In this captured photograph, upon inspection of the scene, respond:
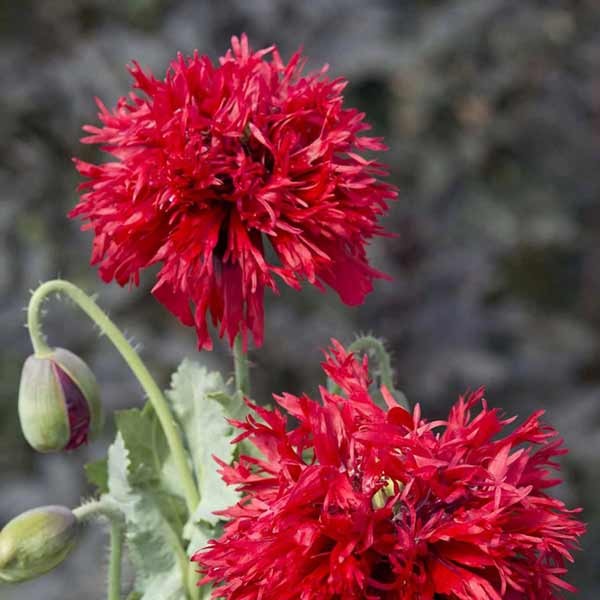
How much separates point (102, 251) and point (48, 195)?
1.57m

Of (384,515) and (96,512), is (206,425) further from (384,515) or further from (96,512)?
(384,515)

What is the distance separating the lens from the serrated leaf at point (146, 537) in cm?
115

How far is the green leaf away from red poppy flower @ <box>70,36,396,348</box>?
20cm

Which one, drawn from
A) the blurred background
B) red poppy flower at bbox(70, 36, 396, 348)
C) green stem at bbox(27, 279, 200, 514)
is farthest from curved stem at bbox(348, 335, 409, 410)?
the blurred background

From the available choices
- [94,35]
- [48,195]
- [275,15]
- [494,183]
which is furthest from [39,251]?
[494,183]

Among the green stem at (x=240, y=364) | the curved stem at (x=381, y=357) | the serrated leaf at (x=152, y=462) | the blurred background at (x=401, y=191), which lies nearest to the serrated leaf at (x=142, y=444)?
the serrated leaf at (x=152, y=462)

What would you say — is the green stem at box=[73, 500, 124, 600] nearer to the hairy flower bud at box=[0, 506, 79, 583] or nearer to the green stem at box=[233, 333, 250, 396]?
the hairy flower bud at box=[0, 506, 79, 583]

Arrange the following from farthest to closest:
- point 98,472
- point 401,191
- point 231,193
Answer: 1. point 401,191
2. point 98,472
3. point 231,193

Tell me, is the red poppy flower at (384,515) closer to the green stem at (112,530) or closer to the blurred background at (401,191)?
the green stem at (112,530)

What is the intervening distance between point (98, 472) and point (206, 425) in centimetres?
14

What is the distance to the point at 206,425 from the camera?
1.17 metres

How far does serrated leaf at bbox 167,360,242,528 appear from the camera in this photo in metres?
1.13

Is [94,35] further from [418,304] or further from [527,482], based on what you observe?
[527,482]

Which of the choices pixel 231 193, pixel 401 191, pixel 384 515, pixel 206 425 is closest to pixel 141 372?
pixel 206 425
